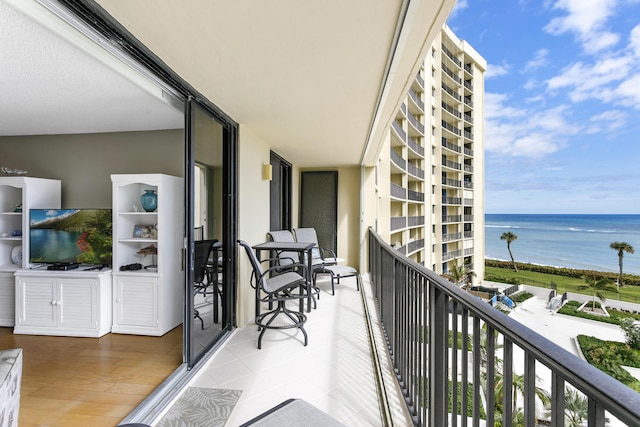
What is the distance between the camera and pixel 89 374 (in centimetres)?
228

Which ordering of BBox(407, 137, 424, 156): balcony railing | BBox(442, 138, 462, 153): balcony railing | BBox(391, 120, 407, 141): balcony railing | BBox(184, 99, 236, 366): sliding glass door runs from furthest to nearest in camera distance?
→ BBox(442, 138, 462, 153): balcony railing, BBox(407, 137, 424, 156): balcony railing, BBox(391, 120, 407, 141): balcony railing, BBox(184, 99, 236, 366): sliding glass door

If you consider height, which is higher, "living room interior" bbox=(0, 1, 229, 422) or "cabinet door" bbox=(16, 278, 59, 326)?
"living room interior" bbox=(0, 1, 229, 422)

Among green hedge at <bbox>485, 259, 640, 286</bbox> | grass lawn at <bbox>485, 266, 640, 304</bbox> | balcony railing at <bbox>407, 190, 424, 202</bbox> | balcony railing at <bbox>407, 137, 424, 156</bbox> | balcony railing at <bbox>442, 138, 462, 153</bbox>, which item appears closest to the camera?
grass lawn at <bbox>485, 266, 640, 304</bbox>


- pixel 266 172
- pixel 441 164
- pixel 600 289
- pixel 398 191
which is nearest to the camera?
pixel 266 172

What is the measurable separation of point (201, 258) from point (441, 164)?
1768cm

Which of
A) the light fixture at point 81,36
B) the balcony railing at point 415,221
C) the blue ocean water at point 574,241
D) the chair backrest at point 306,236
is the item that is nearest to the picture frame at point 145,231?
the light fixture at point 81,36

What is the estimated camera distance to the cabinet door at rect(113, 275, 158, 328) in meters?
3.02

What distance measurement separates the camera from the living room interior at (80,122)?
5.71ft

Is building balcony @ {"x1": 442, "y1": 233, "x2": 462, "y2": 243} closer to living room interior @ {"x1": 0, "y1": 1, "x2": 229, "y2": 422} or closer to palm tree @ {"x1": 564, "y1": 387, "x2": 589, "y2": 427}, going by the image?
living room interior @ {"x1": 0, "y1": 1, "x2": 229, "y2": 422}

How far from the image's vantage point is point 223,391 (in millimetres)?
1991

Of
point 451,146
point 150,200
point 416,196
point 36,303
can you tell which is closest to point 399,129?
point 416,196

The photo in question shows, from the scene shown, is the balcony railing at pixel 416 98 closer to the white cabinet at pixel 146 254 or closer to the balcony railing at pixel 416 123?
the balcony railing at pixel 416 123

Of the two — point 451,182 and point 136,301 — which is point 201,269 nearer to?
point 136,301

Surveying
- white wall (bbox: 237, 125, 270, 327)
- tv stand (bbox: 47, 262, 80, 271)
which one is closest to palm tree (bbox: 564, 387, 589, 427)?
white wall (bbox: 237, 125, 270, 327)
